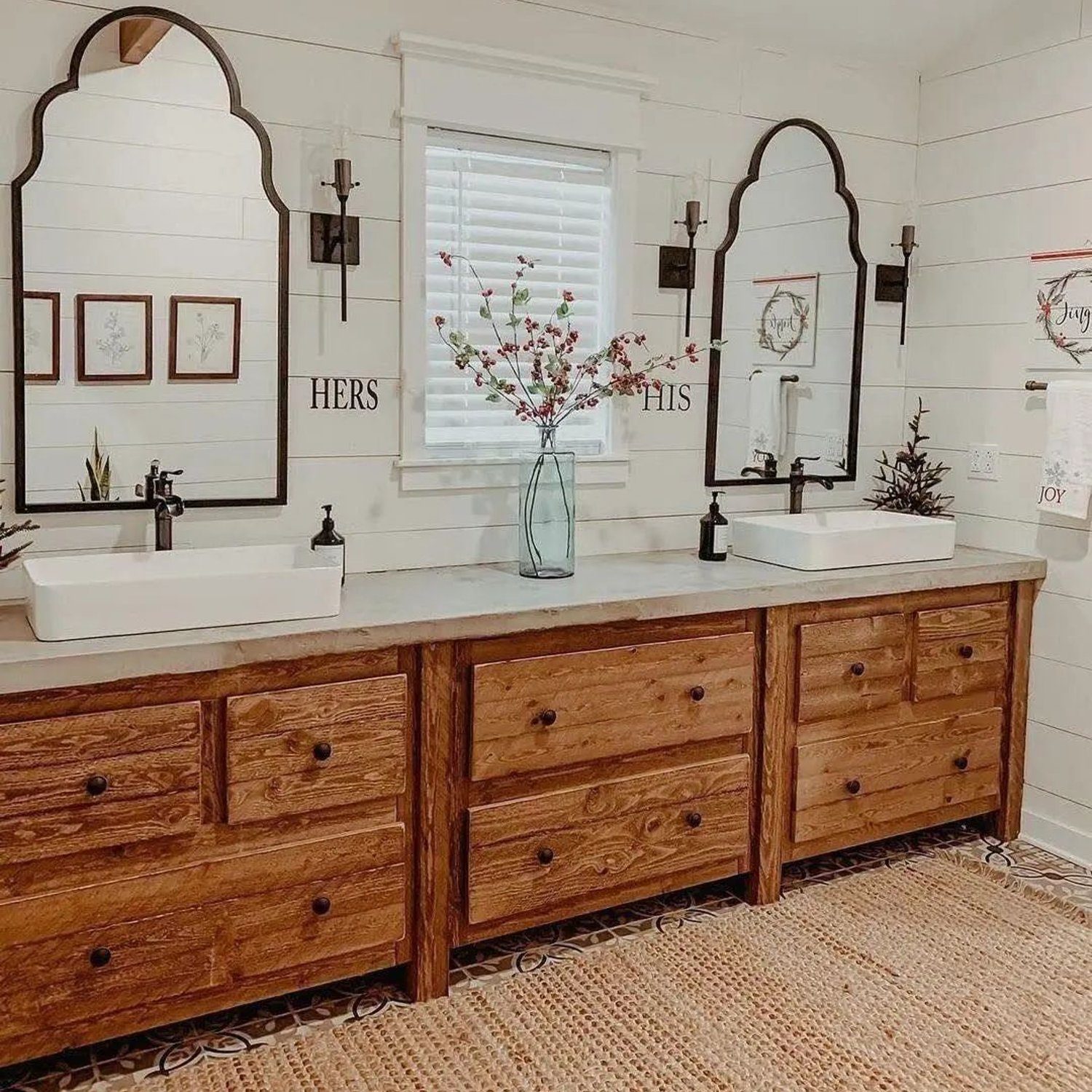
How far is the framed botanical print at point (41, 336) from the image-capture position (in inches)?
98.7

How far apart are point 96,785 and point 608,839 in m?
1.15

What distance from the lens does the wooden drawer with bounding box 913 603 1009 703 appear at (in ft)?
10.5

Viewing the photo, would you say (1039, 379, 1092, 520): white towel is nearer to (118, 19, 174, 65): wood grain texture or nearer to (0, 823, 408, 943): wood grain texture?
(0, 823, 408, 943): wood grain texture

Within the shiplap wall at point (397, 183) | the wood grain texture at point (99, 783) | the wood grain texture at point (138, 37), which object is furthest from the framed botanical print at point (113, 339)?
the wood grain texture at point (99, 783)

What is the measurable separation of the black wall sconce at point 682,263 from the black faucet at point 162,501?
1413 millimetres

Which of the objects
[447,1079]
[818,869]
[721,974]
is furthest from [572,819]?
[818,869]

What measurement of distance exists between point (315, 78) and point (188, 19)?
299 mm

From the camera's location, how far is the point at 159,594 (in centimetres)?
223

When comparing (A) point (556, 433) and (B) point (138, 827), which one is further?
(A) point (556, 433)

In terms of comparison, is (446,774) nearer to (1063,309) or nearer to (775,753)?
(775,753)

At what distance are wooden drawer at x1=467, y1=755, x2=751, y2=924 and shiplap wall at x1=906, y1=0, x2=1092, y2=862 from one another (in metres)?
1.04

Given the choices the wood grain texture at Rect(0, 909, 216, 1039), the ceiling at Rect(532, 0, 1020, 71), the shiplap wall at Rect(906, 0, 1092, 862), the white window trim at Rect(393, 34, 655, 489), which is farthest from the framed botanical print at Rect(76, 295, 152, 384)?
the shiplap wall at Rect(906, 0, 1092, 862)

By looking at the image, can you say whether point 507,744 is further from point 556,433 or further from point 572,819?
point 556,433

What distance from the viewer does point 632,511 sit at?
3322mm
